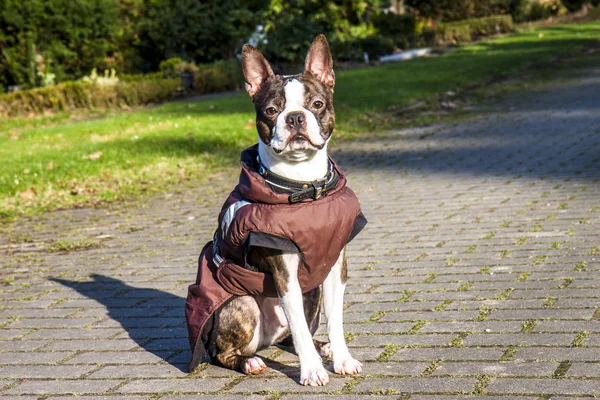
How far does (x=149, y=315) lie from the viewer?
19.7 ft

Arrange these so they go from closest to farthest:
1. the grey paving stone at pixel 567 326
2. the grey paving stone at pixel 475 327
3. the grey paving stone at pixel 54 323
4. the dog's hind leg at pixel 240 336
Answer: the dog's hind leg at pixel 240 336 → the grey paving stone at pixel 567 326 → the grey paving stone at pixel 475 327 → the grey paving stone at pixel 54 323

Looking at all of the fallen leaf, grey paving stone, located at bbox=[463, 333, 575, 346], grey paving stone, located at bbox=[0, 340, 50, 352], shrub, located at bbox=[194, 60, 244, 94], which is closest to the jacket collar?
grey paving stone, located at bbox=[463, 333, 575, 346]

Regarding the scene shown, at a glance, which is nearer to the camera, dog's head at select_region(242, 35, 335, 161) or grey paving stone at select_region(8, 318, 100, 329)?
dog's head at select_region(242, 35, 335, 161)

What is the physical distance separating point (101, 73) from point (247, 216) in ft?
78.2

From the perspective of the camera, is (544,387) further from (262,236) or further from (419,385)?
(262,236)

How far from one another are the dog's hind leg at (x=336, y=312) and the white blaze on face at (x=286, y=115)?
689mm

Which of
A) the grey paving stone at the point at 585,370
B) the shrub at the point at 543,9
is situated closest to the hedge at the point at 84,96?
the grey paving stone at the point at 585,370

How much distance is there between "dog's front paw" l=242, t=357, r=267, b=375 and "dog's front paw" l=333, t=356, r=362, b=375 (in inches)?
A: 16.0

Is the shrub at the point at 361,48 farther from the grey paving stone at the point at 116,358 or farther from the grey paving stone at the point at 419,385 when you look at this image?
the grey paving stone at the point at 419,385

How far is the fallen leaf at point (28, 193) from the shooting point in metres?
10.5

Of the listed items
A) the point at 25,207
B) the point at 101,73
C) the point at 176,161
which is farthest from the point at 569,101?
the point at 101,73

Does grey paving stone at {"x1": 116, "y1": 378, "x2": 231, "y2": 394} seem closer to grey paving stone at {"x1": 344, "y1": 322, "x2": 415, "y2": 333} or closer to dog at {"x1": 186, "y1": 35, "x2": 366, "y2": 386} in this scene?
dog at {"x1": 186, "y1": 35, "x2": 366, "y2": 386}

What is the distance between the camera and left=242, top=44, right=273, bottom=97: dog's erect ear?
4.52 metres

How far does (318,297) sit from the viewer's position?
482 cm
